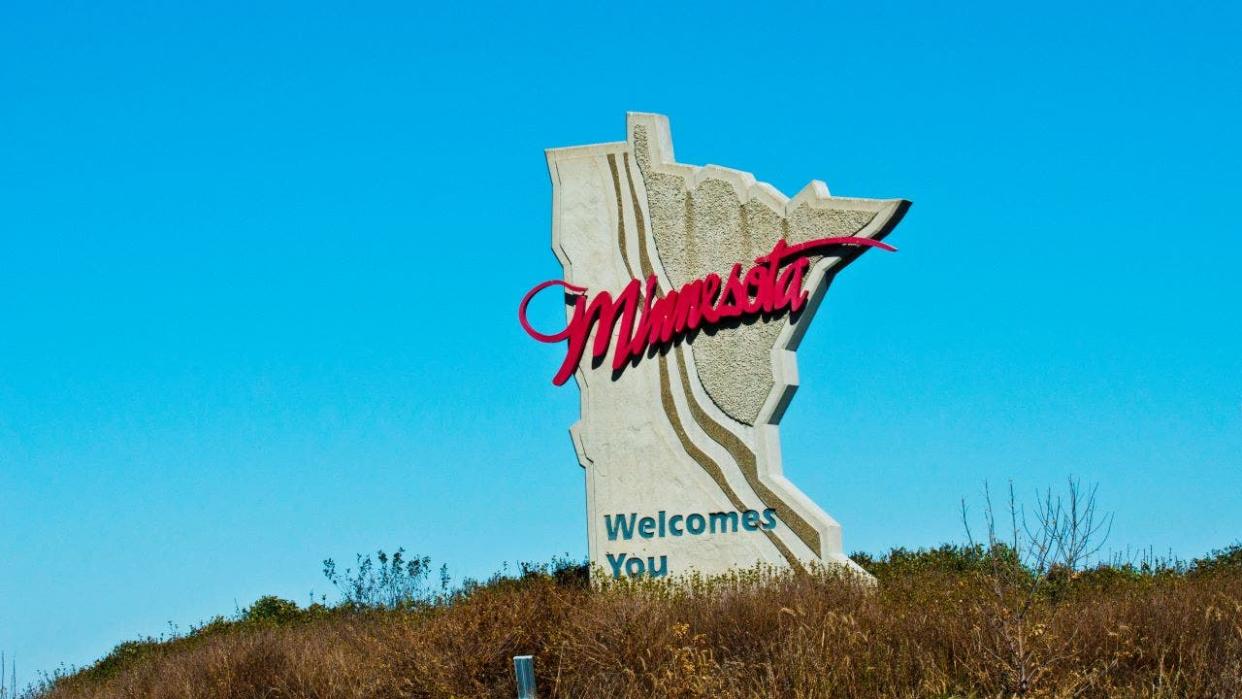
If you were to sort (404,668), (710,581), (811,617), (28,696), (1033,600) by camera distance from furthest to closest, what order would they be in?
1. (28,696)
2. (710,581)
3. (404,668)
4. (811,617)
5. (1033,600)

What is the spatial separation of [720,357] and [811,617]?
5.36 metres

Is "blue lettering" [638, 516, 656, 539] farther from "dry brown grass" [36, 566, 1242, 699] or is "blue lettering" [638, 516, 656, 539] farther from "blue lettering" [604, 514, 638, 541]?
"dry brown grass" [36, 566, 1242, 699]

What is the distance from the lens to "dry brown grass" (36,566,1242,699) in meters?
10.9

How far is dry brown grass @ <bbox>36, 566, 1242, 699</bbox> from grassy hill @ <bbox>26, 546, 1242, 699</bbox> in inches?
1.0

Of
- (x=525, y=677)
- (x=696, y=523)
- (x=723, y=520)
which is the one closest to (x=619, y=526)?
(x=696, y=523)

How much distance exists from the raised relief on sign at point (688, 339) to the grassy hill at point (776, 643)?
0.84 metres

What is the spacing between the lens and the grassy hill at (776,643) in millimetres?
10867

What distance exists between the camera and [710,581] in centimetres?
1678

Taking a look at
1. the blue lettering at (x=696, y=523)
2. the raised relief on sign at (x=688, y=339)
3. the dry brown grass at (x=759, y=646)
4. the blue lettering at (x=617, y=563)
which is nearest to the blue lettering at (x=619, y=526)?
the raised relief on sign at (x=688, y=339)

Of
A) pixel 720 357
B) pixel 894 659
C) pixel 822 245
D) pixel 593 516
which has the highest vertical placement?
pixel 822 245

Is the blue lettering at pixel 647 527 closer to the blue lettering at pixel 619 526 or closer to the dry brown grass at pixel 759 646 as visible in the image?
the blue lettering at pixel 619 526

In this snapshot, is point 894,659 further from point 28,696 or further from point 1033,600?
point 28,696

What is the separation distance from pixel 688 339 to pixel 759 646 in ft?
19.5

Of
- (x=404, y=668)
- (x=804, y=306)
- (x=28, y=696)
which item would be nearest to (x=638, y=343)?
(x=804, y=306)
